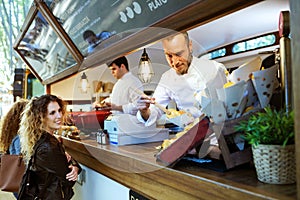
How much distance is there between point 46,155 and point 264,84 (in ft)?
3.66

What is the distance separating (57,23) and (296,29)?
198 centimetres

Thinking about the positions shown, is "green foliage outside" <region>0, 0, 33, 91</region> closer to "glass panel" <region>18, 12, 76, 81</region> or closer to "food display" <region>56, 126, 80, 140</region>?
"glass panel" <region>18, 12, 76, 81</region>

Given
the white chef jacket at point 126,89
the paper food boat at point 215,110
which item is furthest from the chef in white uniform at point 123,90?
the paper food boat at point 215,110

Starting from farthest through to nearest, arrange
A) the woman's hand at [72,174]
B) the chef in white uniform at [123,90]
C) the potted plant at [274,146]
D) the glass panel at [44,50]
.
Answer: the glass panel at [44,50] → the chef in white uniform at [123,90] → the woman's hand at [72,174] → the potted plant at [274,146]

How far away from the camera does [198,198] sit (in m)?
0.73

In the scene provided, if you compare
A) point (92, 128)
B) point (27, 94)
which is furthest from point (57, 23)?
point (27, 94)

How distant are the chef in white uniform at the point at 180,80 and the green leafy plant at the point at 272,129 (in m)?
0.68

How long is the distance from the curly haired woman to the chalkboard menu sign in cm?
50

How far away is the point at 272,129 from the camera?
24.2 inches

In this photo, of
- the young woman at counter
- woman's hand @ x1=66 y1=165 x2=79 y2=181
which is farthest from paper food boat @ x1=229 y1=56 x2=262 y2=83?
the young woman at counter

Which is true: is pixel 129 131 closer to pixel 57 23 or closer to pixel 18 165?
pixel 18 165

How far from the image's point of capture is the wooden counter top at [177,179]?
0.62 meters

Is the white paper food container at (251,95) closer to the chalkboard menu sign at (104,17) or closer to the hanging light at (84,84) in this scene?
the chalkboard menu sign at (104,17)

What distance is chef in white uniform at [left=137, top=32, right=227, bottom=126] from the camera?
4.71 feet
